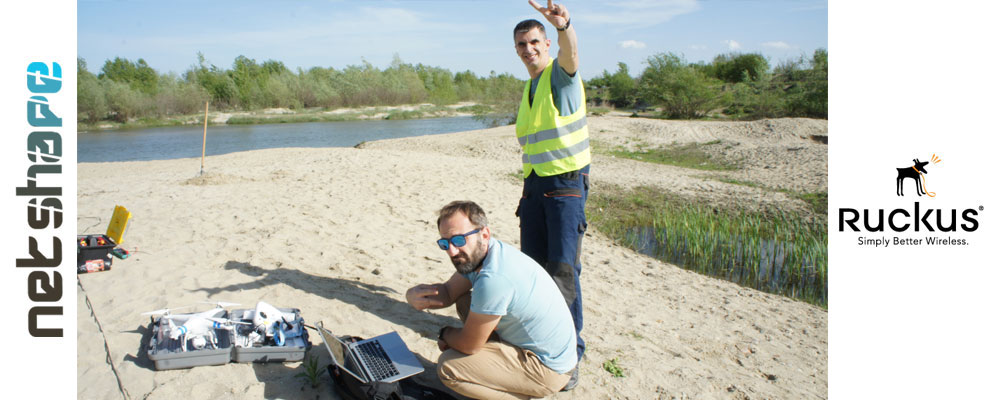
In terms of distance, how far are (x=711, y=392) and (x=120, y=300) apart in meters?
3.98

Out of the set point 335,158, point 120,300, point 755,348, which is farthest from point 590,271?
point 335,158

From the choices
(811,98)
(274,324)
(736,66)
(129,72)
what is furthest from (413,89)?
(274,324)

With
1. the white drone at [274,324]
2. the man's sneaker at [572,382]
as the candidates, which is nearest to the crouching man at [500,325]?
the man's sneaker at [572,382]

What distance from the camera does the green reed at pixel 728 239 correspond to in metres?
6.23

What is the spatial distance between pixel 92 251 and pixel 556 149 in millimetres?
3925

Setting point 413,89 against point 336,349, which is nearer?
point 336,349

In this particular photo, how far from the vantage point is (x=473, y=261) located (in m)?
2.54

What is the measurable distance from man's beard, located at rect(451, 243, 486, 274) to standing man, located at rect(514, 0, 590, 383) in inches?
25.8

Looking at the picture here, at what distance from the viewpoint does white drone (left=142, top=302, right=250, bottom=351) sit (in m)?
2.94

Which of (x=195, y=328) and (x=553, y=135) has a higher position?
(x=553, y=135)

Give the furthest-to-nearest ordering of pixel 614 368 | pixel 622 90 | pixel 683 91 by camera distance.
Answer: pixel 622 90 → pixel 683 91 → pixel 614 368
